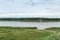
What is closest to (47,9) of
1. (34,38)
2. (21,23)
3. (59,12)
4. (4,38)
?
(59,12)

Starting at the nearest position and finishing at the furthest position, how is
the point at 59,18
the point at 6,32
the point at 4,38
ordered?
the point at 4,38
the point at 6,32
the point at 59,18

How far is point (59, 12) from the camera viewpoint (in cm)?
313

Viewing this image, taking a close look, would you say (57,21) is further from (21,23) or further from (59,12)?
(21,23)

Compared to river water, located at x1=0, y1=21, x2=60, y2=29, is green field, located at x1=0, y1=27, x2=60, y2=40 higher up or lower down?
lower down

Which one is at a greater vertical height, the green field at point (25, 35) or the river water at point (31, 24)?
the river water at point (31, 24)

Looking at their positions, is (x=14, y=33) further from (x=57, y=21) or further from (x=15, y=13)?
(x=57, y=21)

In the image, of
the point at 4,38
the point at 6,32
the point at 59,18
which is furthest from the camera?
the point at 59,18

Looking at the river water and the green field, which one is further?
the river water

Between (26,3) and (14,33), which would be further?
(26,3)

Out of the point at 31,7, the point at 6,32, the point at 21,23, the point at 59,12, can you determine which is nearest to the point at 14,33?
the point at 6,32

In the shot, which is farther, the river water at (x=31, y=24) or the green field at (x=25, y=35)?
the river water at (x=31, y=24)

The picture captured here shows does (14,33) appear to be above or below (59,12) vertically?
below

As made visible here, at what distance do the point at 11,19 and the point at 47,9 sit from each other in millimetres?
736

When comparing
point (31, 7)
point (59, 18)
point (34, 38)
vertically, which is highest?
point (31, 7)
